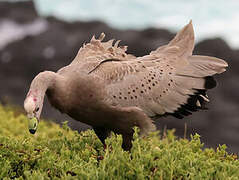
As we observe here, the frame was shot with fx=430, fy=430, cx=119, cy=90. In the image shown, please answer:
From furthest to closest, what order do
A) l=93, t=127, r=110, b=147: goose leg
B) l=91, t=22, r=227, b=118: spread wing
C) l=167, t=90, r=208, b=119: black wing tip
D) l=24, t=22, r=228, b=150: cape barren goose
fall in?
l=167, t=90, r=208, b=119: black wing tip, l=93, t=127, r=110, b=147: goose leg, l=91, t=22, r=227, b=118: spread wing, l=24, t=22, r=228, b=150: cape barren goose

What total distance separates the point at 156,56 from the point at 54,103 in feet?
4.61

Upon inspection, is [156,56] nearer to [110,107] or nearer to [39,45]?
[110,107]

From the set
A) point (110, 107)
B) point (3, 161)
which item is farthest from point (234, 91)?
point (3, 161)

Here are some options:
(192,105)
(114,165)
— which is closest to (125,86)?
(192,105)

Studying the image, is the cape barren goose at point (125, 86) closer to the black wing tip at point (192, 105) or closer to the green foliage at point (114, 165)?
the black wing tip at point (192, 105)

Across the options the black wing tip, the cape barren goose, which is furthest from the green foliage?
the black wing tip

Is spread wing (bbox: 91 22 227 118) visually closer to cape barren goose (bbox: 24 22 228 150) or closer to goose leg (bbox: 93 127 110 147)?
cape barren goose (bbox: 24 22 228 150)

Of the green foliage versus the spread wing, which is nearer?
the green foliage

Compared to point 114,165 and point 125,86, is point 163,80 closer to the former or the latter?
point 125,86

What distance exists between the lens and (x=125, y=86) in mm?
4523

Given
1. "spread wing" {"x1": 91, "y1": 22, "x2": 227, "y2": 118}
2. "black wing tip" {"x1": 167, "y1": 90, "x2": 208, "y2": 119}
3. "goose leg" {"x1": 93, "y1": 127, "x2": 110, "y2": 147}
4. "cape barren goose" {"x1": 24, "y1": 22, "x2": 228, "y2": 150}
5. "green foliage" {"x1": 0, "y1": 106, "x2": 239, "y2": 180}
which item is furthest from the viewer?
"black wing tip" {"x1": 167, "y1": 90, "x2": 208, "y2": 119}

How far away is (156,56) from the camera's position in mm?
5031

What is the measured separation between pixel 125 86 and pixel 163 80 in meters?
0.48

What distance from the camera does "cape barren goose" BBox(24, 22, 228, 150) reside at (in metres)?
4.26
